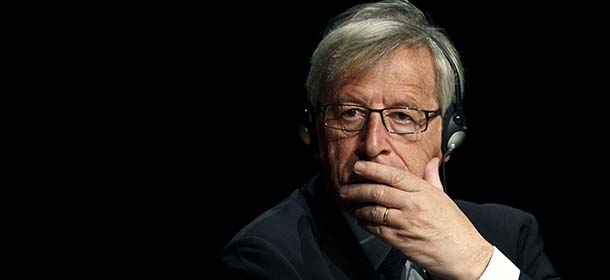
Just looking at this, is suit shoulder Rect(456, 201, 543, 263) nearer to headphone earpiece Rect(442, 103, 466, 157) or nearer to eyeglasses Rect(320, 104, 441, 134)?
headphone earpiece Rect(442, 103, 466, 157)

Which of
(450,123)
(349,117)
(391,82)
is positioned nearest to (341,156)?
(349,117)

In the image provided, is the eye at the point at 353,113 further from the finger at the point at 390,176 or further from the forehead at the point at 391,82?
the finger at the point at 390,176

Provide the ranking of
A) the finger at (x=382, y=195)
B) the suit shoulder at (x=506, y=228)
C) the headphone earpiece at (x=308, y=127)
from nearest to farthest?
the finger at (x=382, y=195), the headphone earpiece at (x=308, y=127), the suit shoulder at (x=506, y=228)

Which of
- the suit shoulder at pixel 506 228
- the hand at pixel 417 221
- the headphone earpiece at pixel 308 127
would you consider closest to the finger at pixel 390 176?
the hand at pixel 417 221

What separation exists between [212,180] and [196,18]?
0.54 meters

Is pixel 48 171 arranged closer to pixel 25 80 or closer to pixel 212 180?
pixel 25 80

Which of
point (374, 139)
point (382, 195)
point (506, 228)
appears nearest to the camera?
point (382, 195)

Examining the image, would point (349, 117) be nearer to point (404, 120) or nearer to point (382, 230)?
point (404, 120)

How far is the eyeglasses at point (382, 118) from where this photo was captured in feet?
7.86

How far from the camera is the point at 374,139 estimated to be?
2.35m

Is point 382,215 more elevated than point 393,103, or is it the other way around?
point 393,103

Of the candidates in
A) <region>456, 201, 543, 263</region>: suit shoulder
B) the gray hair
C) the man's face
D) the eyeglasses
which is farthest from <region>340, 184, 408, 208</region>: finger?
<region>456, 201, 543, 263</region>: suit shoulder

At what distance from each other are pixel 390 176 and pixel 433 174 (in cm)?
28

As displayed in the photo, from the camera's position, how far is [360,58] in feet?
7.91
